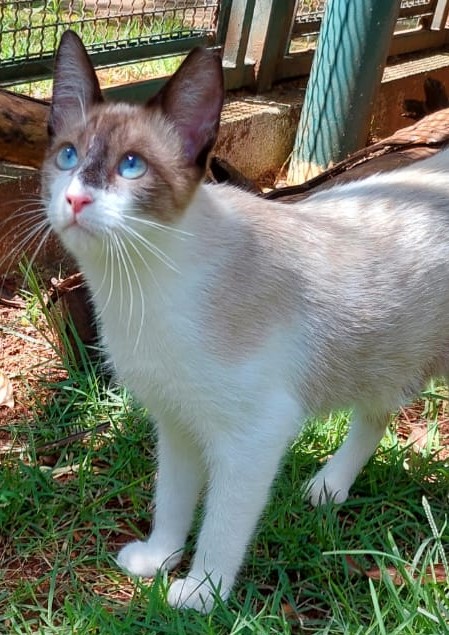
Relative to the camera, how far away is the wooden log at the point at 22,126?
2965 mm

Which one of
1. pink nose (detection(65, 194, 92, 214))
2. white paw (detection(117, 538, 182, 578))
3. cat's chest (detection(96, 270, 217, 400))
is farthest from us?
white paw (detection(117, 538, 182, 578))

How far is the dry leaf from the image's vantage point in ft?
10.0

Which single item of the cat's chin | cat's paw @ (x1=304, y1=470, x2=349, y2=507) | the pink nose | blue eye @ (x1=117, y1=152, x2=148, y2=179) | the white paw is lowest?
the white paw

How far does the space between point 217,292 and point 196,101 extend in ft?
1.44

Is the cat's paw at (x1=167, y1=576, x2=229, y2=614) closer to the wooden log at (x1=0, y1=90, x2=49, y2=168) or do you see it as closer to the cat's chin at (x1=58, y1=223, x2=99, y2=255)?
the cat's chin at (x1=58, y1=223, x2=99, y2=255)

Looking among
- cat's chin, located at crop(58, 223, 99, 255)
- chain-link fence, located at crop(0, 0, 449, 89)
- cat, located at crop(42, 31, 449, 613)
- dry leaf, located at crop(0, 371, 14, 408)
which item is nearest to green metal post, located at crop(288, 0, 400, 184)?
chain-link fence, located at crop(0, 0, 449, 89)

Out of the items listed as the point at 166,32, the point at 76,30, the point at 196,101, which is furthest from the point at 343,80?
the point at 196,101

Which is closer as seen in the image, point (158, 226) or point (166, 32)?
point (158, 226)

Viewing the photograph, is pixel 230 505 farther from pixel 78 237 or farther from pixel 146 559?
pixel 78 237

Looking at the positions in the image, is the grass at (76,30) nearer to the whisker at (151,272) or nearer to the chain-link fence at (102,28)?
the chain-link fence at (102,28)

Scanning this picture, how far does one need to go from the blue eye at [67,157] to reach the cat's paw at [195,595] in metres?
1.07

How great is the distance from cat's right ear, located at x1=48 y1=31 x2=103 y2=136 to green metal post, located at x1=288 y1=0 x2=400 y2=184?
2.37 m

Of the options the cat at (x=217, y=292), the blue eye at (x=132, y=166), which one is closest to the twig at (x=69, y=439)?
the cat at (x=217, y=292)

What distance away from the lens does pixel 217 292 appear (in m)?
2.11
